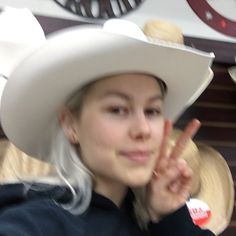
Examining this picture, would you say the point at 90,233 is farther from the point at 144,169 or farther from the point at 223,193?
the point at 223,193

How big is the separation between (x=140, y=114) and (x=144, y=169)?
7 cm

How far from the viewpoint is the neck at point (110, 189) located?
0.74 metres

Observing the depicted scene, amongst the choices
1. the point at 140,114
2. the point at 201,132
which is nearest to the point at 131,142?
the point at 140,114

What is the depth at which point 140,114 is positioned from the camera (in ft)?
2.28

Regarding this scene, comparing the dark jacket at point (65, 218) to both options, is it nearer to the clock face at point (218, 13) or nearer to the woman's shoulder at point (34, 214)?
the woman's shoulder at point (34, 214)

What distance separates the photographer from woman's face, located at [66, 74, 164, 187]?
684mm

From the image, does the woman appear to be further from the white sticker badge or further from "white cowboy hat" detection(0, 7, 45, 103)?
the white sticker badge

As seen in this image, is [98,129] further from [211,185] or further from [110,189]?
[211,185]

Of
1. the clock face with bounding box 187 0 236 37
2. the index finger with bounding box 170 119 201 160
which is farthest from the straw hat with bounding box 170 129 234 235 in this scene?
the index finger with bounding box 170 119 201 160

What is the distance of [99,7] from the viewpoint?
4.45ft

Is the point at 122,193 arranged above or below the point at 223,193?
above

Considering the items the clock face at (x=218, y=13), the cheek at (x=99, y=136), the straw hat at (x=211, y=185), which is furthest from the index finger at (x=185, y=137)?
the clock face at (x=218, y=13)

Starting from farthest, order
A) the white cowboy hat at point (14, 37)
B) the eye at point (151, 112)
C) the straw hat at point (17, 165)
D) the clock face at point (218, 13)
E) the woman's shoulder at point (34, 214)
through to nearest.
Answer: the clock face at point (218, 13) → the straw hat at point (17, 165) → the white cowboy hat at point (14, 37) → the eye at point (151, 112) → the woman's shoulder at point (34, 214)

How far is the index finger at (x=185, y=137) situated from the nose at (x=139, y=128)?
0.07 m
